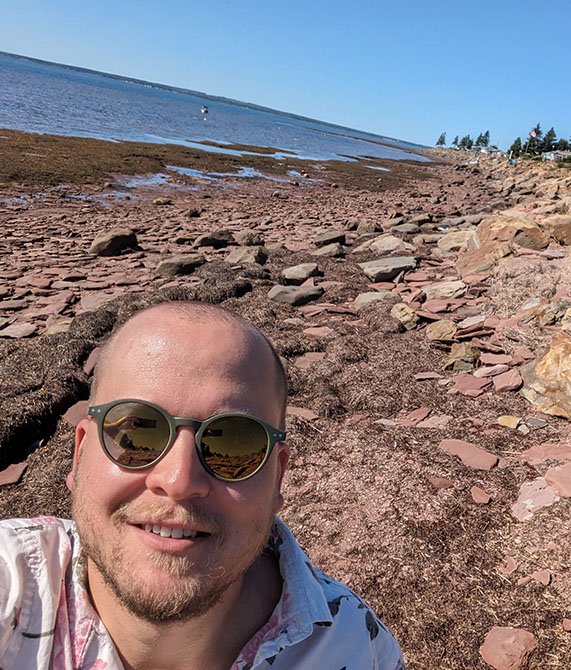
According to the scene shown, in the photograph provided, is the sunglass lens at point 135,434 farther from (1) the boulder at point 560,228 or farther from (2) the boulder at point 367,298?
(1) the boulder at point 560,228

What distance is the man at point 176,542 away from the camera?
1.26m

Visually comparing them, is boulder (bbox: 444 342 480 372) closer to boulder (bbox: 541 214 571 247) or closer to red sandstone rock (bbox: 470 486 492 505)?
red sandstone rock (bbox: 470 486 492 505)

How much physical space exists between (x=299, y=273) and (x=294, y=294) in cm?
121

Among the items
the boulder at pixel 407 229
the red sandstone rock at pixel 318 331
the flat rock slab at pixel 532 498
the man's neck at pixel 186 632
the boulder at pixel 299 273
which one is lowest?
the red sandstone rock at pixel 318 331

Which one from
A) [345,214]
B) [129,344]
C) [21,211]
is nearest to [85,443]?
[129,344]

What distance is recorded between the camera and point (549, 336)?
18.3 feet

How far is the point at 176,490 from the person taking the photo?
1.29 meters

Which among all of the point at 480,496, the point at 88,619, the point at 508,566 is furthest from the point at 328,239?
the point at 88,619

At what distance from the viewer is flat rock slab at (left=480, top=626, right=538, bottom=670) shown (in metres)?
2.40

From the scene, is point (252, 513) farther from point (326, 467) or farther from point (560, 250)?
point (560, 250)

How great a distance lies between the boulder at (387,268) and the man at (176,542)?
25.2ft

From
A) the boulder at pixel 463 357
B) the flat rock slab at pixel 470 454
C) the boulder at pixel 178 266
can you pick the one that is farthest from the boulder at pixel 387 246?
the flat rock slab at pixel 470 454


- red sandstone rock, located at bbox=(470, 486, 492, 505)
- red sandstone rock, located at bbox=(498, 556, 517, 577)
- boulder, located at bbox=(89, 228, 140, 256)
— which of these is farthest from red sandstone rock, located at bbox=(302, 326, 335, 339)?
boulder, located at bbox=(89, 228, 140, 256)

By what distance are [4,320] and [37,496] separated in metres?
3.83
